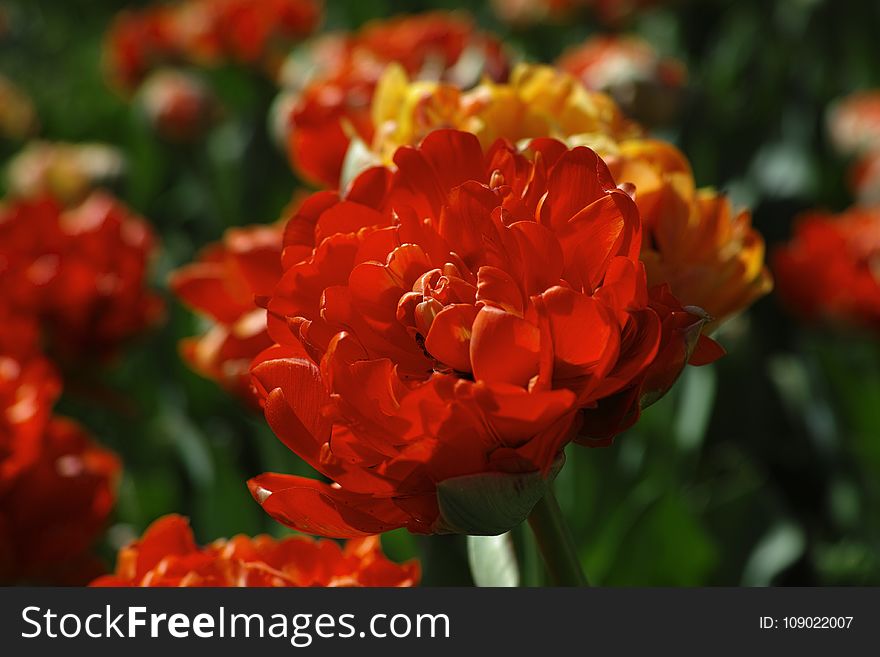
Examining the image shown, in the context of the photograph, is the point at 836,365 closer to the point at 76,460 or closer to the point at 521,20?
the point at 76,460

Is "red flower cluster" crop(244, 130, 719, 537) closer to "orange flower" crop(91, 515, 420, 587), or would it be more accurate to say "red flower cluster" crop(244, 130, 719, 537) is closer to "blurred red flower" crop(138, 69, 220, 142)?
"orange flower" crop(91, 515, 420, 587)

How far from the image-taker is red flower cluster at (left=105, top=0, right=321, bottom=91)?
1.55 m

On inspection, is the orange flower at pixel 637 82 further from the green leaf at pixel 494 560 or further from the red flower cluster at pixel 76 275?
the green leaf at pixel 494 560

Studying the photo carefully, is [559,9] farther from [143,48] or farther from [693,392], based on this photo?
[693,392]

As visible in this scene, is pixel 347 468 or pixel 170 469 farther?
pixel 170 469

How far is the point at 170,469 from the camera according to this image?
102 centimetres

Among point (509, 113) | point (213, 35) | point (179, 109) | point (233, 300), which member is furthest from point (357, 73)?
point (213, 35)

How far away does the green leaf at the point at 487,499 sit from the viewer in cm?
35

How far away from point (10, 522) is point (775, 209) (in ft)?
2.84

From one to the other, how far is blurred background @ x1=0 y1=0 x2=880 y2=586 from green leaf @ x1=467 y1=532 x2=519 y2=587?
48mm

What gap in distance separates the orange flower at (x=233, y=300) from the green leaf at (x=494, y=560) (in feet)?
0.58

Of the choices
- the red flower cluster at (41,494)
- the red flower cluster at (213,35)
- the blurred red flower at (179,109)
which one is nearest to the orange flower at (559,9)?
the red flower cluster at (213,35)

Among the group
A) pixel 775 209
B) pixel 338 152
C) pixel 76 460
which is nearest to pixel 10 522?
pixel 76 460

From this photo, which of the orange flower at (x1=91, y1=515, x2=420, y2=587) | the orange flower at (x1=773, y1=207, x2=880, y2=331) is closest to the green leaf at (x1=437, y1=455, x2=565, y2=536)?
the orange flower at (x1=91, y1=515, x2=420, y2=587)
